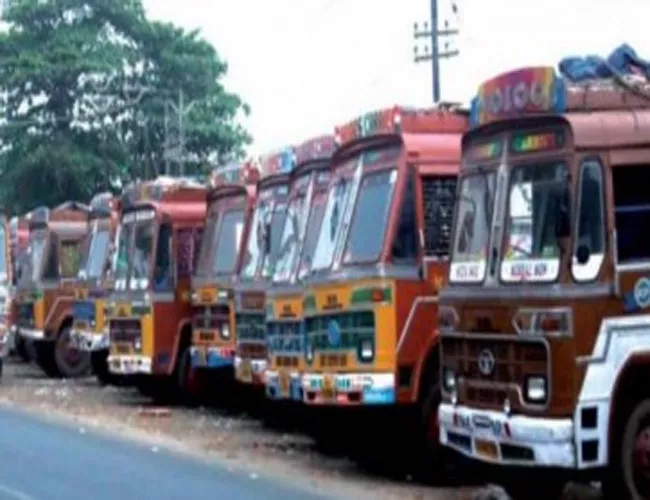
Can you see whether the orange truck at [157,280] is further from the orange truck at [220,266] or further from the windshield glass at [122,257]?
the orange truck at [220,266]

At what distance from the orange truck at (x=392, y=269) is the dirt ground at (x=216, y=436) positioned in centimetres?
67

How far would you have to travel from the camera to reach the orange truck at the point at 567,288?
10781 millimetres

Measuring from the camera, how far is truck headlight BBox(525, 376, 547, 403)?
10.9 m

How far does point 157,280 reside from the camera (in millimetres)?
22312

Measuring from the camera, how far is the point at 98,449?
17422mm

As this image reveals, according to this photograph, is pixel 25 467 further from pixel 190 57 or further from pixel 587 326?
pixel 190 57

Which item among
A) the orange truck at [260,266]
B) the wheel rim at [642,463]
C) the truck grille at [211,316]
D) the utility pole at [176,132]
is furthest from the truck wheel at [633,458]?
the utility pole at [176,132]

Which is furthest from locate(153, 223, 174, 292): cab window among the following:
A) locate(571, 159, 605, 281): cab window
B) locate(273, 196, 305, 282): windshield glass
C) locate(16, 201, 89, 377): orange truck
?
locate(571, 159, 605, 281): cab window

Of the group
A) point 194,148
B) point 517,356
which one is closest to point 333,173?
point 517,356

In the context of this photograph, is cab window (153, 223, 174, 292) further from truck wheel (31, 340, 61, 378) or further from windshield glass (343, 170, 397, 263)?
windshield glass (343, 170, 397, 263)

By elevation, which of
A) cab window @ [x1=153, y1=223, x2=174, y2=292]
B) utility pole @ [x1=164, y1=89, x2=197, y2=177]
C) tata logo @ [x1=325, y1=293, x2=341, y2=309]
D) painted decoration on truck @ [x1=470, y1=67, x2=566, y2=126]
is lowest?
tata logo @ [x1=325, y1=293, x2=341, y2=309]

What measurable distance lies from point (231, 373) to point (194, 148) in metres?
28.1

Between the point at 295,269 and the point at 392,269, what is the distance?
2.82 meters

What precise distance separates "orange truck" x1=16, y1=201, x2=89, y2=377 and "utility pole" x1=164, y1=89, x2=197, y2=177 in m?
16.3
